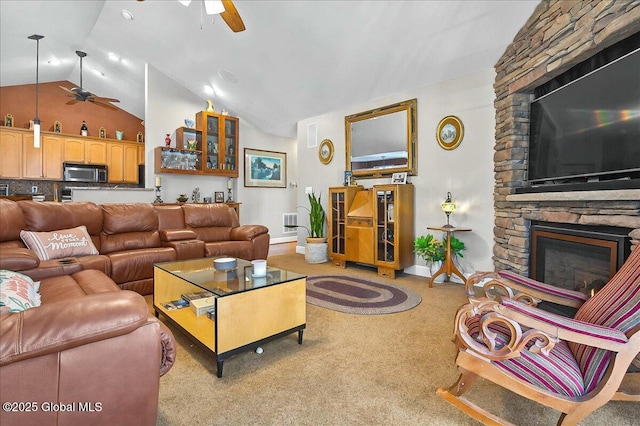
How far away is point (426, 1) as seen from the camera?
9.91 ft

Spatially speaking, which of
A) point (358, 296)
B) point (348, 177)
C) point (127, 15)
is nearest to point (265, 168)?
point (348, 177)

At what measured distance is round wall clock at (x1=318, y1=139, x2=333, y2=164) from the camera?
17.8 ft

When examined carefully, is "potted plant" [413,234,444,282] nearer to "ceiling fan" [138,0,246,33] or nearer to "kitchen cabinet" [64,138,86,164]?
"ceiling fan" [138,0,246,33]

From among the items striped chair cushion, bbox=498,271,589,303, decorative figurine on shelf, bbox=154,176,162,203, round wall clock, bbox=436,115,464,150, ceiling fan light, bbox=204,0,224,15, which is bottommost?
striped chair cushion, bbox=498,271,589,303

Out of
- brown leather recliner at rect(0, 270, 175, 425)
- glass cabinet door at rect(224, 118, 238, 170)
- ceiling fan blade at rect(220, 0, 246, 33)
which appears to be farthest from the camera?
glass cabinet door at rect(224, 118, 238, 170)

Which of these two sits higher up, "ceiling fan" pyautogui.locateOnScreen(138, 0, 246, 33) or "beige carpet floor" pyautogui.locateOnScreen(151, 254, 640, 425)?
"ceiling fan" pyautogui.locateOnScreen(138, 0, 246, 33)

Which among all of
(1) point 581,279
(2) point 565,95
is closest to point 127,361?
(1) point 581,279

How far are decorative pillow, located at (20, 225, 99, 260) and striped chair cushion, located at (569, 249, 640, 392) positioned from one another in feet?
11.8

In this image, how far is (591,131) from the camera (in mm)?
2170

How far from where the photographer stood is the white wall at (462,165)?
3658 mm

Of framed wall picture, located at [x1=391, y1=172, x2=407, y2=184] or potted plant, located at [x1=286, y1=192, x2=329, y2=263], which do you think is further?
potted plant, located at [x1=286, y1=192, x2=329, y2=263]

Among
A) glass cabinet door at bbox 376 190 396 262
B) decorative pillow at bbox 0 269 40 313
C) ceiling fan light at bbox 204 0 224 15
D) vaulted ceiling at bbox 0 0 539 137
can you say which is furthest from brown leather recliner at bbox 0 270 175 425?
vaulted ceiling at bbox 0 0 539 137

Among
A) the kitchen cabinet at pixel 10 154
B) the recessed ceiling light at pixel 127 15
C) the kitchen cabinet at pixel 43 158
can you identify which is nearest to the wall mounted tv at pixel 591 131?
the recessed ceiling light at pixel 127 15

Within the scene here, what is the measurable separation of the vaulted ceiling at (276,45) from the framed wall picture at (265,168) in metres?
0.94
